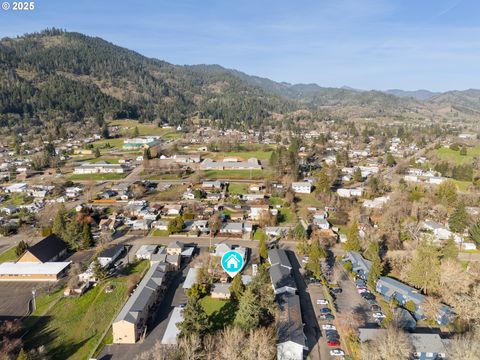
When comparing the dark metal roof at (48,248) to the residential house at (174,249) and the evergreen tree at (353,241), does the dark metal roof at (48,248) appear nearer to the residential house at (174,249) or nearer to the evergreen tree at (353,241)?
the residential house at (174,249)

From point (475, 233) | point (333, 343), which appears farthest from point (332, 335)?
point (475, 233)

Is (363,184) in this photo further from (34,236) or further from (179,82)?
(179,82)

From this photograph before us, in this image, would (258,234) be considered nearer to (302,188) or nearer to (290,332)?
(302,188)

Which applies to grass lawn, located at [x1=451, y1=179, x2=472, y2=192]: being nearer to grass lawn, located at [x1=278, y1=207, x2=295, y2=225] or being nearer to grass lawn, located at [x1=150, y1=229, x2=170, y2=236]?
grass lawn, located at [x1=278, y1=207, x2=295, y2=225]

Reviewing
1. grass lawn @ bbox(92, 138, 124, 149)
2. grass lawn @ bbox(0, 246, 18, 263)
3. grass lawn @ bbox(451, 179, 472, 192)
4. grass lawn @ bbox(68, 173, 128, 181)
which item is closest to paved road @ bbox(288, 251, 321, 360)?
grass lawn @ bbox(0, 246, 18, 263)

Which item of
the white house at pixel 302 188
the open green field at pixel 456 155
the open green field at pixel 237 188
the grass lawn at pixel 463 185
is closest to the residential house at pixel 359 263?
the white house at pixel 302 188

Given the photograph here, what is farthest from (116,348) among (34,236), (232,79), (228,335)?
(232,79)
